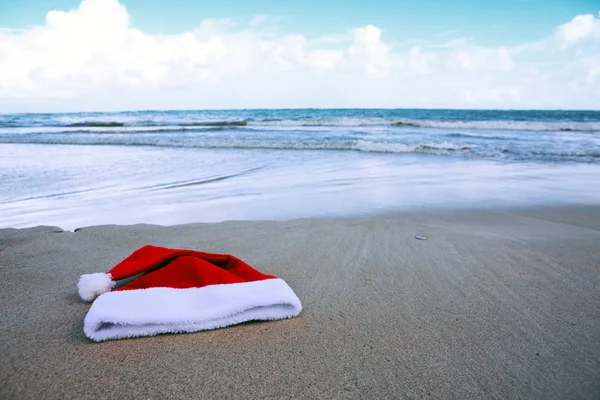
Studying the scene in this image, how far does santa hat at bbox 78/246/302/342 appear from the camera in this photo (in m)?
1.88

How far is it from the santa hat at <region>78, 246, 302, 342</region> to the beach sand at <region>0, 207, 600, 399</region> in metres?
0.06

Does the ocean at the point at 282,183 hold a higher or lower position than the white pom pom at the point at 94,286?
lower

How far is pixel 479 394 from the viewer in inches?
62.1

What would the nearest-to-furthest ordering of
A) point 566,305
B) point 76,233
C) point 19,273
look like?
point 566,305 < point 19,273 < point 76,233

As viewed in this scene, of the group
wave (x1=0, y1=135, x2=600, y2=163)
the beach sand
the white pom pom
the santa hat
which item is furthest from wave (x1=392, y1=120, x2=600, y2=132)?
the white pom pom

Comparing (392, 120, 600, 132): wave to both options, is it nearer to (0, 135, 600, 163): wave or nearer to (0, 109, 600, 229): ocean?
(0, 135, 600, 163): wave

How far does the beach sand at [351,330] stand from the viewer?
63.4 inches

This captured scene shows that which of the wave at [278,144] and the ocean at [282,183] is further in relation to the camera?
the wave at [278,144]

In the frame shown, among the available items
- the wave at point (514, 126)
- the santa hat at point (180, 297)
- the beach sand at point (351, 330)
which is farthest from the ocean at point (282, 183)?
the wave at point (514, 126)

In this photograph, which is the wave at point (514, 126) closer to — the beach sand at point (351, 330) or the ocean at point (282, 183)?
the ocean at point (282, 183)

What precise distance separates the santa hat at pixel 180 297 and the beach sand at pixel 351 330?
0.06m

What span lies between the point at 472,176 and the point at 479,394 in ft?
22.8

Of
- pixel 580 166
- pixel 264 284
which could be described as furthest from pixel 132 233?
pixel 580 166

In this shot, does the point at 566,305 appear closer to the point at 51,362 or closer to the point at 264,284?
the point at 264,284
